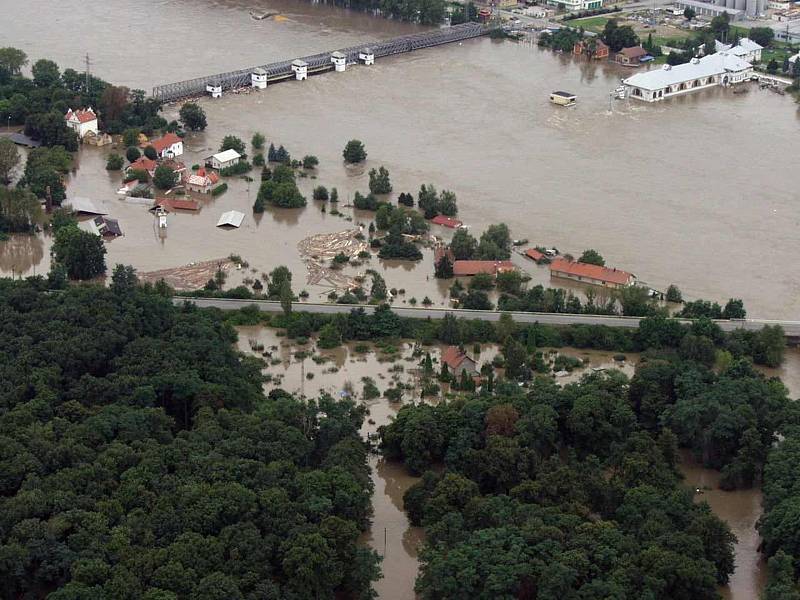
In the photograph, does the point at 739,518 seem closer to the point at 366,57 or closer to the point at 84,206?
the point at 84,206

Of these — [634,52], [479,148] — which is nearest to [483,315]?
[479,148]

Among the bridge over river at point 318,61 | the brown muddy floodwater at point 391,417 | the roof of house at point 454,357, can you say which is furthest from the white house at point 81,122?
the roof of house at point 454,357

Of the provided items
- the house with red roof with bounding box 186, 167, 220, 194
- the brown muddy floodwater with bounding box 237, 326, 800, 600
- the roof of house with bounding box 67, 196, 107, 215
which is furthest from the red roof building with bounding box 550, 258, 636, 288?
the roof of house with bounding box 67, 196, 107, 215

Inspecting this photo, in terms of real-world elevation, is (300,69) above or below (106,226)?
above

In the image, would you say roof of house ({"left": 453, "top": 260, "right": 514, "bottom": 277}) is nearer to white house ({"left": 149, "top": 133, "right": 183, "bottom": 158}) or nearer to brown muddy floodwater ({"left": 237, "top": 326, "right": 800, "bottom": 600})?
brown muddy floodwater ({"left": 237, "top": 326, "right": 800, "bottom": 600})

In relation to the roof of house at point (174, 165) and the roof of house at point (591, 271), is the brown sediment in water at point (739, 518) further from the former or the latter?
the roof of house at point (174, 165)

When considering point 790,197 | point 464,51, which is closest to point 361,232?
point 790,197

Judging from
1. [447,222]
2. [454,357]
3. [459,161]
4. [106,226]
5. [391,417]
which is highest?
[459,161]
